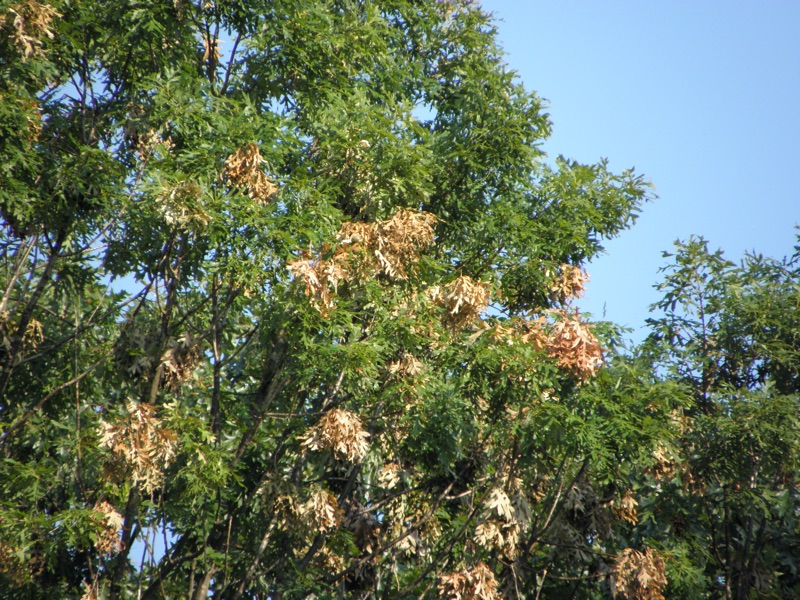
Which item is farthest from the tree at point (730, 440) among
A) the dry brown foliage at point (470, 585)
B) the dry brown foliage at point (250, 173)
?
the dry brown foliage at point (250, 173)

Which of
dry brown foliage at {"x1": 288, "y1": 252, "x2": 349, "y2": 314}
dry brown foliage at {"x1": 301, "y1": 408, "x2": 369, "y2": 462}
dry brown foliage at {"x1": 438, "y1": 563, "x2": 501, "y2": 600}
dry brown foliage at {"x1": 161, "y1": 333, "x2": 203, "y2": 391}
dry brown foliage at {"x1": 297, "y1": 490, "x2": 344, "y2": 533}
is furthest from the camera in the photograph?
dry brown foliage at {"x1": 161, "y1": 333, "x2": 203, "y2": 391}

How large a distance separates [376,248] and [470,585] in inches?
190

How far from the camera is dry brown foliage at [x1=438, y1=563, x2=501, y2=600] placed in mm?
11898

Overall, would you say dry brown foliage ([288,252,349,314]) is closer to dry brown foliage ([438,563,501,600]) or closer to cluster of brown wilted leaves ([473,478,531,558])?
cluster of brown wilted leaves ([473,478,531,558])

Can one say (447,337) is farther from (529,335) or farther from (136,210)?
(136,210)

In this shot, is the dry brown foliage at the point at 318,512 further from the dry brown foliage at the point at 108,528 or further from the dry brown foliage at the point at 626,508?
the dry brown foliage at the point at 626,508

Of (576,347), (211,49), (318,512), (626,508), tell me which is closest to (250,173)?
(211,49)

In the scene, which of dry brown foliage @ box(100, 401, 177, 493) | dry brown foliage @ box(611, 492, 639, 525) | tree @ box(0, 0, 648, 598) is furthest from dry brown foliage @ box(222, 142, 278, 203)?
dry brown foliage @ box(611, 492, 639, 525)

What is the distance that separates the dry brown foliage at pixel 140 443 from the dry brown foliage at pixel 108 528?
1.21m

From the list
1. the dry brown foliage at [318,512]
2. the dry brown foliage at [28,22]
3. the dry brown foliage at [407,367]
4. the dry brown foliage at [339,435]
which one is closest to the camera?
the dry brown foliage at [339,435]

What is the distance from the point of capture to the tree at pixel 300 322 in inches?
454

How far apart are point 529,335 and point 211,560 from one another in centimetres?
568

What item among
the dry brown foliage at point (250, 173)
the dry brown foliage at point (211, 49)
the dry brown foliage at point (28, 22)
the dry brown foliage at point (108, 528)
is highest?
the dry brown foliage at point (211, 49)

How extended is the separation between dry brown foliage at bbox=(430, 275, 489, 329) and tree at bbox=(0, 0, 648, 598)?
0.12 ft
